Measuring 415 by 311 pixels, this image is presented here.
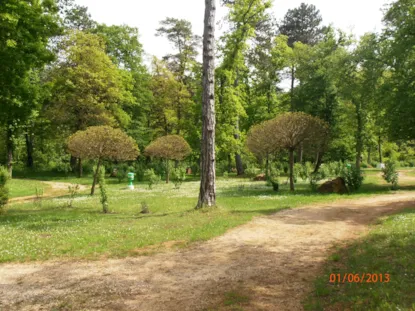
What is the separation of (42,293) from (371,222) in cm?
1111

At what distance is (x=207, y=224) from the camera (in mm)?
12359

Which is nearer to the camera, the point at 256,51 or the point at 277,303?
the point at 277,303

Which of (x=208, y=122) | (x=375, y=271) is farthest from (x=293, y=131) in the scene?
(x=375, y=271)

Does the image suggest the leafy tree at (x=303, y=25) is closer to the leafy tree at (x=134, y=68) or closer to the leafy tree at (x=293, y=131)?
the leafy tree at (x=134, y=68)

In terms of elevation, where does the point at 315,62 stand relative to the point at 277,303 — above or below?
above

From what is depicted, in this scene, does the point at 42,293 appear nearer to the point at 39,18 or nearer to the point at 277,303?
the point at 277,303

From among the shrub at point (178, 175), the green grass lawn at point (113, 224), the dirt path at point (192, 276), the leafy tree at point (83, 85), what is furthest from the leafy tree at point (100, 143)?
the leafy tree at point (83, 85)

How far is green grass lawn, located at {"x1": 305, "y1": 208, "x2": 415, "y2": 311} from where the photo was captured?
16.5ft

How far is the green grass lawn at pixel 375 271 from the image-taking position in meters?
5.02

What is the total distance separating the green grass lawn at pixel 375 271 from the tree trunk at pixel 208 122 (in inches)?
299

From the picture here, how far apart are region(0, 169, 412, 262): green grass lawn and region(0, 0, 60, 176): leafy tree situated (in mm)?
5829

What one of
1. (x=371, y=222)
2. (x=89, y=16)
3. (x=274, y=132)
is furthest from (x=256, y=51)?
(x=371, y=222)
